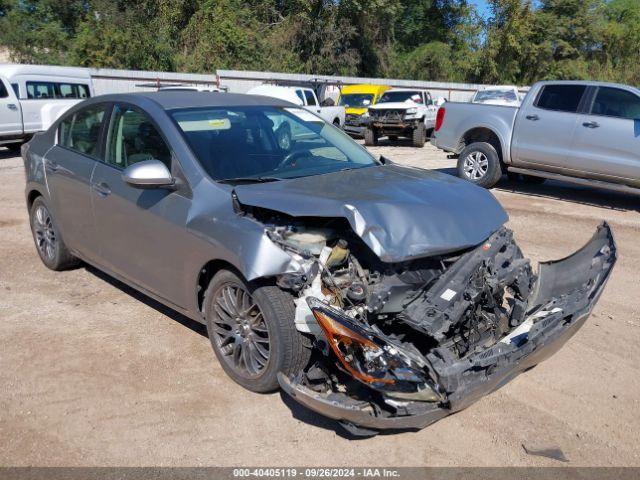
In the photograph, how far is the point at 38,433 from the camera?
3369 millimetres

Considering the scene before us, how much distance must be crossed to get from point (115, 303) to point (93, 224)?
0.74 metres

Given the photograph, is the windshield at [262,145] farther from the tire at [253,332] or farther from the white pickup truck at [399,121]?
the white pickup truck at [399,121]

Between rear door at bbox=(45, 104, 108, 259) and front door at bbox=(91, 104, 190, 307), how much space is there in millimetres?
164

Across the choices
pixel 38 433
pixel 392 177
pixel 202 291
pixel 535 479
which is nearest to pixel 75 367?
pixel 38 433

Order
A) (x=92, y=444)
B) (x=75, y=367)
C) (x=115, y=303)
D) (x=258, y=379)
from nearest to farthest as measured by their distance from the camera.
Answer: (x=92, y=444) < (x=258, y=379) < (x=75, y=367) < (x=115, y=303)

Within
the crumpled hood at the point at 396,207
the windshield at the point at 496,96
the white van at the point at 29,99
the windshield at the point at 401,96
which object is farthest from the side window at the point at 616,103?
the white van at the point at 29,99

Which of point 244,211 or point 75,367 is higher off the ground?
point 244,211

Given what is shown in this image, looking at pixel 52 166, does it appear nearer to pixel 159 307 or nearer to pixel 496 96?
pixel 159 307

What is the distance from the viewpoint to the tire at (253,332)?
3334mm

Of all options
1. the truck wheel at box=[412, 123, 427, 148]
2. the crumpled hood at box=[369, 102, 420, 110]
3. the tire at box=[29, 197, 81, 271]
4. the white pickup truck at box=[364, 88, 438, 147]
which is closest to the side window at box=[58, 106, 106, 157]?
the tire at box=[29, 197, 81, 271]

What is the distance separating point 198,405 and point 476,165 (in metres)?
8.02

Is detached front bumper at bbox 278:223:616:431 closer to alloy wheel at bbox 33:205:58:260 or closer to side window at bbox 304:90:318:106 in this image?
alloy wheel at bbox 33:205:58:260

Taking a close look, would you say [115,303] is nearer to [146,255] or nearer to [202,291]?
[146,255]

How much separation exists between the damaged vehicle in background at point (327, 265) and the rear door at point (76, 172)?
0.23m
